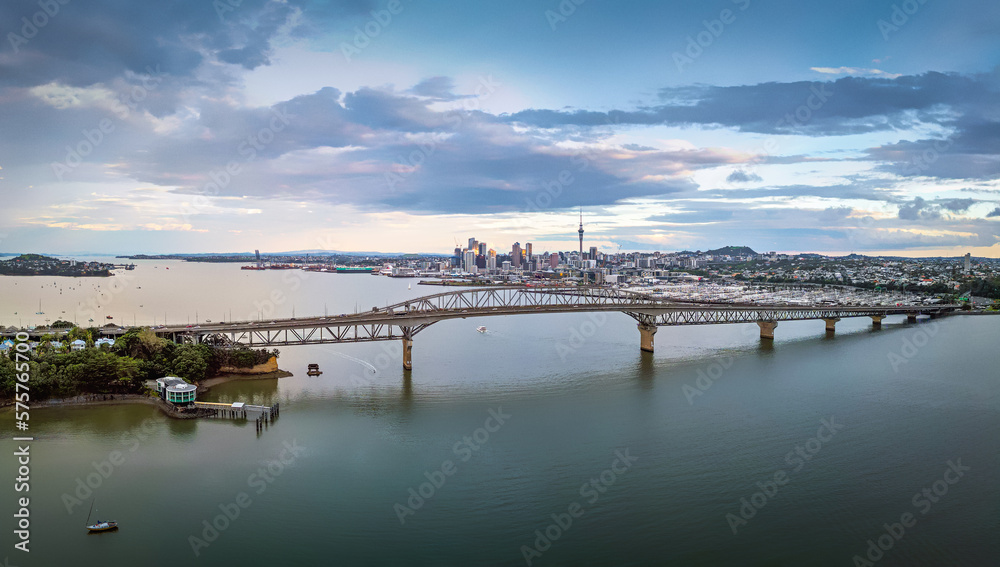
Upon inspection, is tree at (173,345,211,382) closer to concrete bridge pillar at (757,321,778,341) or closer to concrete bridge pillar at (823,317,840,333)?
concrete bridge pillar at (757,321,778,341)

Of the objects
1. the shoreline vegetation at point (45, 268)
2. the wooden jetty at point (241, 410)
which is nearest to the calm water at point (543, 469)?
the wooden jetty at point (241, 410)

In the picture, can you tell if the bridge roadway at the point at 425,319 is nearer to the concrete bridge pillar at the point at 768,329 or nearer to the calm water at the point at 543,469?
the concrete bridge pillar at the point at 768,329

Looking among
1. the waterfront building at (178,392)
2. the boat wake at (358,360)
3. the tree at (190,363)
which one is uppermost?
the tree at (190,363)

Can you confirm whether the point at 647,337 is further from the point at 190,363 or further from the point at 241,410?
the point at 190,363

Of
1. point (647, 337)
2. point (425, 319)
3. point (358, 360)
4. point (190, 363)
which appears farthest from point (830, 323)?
point (190, 363)

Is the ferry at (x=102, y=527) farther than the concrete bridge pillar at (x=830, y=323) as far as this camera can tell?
No

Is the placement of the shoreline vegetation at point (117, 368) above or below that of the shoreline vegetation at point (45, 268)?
below

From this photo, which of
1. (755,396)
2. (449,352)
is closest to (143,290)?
(449,352)
